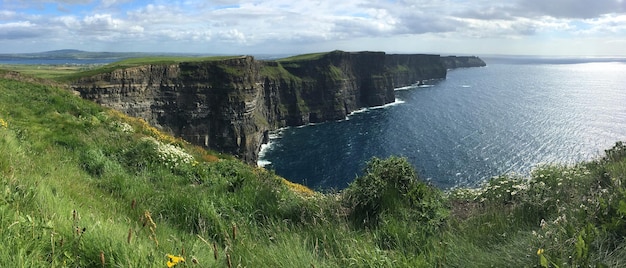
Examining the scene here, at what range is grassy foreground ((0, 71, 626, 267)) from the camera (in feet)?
12.6

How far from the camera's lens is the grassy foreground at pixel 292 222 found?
3.83 metres

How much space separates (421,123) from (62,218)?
116 m

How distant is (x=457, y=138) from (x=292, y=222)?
310ft

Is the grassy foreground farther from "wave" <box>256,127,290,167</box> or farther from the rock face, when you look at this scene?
"wave" <box>256,127,290,167</box>

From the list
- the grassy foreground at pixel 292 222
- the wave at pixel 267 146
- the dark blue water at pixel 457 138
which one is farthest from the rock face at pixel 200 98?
the grassy foreground at pixel 292 222

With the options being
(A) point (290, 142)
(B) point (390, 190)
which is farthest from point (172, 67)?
(B) point (390, 190)

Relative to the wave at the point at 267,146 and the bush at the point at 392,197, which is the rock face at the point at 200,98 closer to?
the wave at the point at 267,146

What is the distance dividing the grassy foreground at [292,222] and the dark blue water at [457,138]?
4427 centimetres

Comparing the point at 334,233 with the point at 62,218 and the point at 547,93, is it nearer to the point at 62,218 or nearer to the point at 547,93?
the point at 62,218

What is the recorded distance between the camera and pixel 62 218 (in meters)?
4.46

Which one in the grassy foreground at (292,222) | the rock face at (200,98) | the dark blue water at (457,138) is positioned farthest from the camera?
the rock face at (200,98)

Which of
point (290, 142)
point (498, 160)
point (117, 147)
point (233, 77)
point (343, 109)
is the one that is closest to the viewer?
point (117, 147)

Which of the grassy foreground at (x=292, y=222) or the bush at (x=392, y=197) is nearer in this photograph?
the grassy foreground at (x=292, y=222)

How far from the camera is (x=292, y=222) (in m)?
6.49
